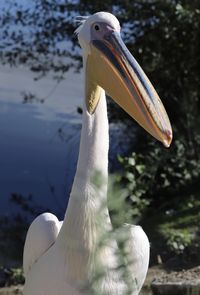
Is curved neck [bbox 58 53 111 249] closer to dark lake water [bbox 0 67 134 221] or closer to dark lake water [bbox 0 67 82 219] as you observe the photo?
dark lake water [bbox 0 67 134 221]

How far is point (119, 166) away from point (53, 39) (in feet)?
4.03

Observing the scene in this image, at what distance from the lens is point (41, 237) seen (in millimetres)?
2646

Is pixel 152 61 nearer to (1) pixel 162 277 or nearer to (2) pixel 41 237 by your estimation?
(1) pixel 162 277

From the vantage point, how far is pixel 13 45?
245 inches

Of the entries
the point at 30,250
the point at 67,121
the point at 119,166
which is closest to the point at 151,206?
the point at 119,166

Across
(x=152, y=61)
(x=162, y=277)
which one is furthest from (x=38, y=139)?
(x=162, y=277)

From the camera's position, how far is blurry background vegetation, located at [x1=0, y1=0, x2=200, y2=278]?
18.5ft

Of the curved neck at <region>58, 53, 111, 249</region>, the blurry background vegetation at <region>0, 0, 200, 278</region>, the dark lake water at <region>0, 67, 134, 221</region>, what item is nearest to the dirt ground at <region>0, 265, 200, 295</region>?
the blurry background vegetation at <region>0, 0, 200, 278</region>

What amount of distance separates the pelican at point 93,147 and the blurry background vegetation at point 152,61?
9.30ft

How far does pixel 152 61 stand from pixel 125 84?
11.6 ft

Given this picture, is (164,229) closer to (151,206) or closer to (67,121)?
(151,206)

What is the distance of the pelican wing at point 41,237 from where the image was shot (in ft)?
8.69

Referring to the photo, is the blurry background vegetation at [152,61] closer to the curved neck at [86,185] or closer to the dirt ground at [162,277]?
the dirt ground at [162,277]

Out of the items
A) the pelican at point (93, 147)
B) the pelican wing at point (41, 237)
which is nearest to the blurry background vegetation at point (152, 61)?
the pelican wing at point (41, 237)
